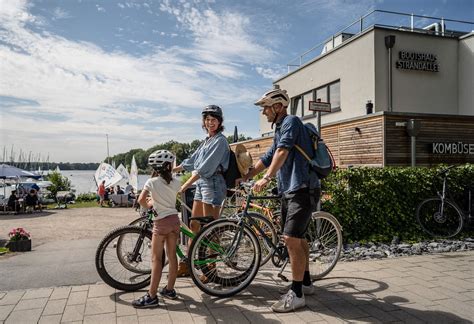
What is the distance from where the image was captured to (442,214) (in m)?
6.85

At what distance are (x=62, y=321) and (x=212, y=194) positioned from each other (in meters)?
1.86

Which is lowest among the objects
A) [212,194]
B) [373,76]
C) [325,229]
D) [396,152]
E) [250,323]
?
[250,323]

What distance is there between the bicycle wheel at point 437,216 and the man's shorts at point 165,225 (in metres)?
4.98

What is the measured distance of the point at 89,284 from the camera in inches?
167

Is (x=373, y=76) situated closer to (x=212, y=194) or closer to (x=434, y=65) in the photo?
(x=434, y=65)

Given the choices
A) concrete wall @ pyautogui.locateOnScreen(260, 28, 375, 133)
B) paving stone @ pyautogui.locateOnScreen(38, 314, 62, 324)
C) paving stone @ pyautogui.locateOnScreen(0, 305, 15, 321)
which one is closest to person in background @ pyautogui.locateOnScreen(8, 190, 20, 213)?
concrete wall @ pyautogui.locateOnScreen(260, 28, 375, 133)

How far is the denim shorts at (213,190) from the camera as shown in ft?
13.6

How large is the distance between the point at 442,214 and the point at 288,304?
475 centimetres

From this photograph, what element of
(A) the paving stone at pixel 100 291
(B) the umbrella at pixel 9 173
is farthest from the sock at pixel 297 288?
(B) the umbrella at pixel 9 173

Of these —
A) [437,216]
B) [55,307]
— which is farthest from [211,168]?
[437,216]

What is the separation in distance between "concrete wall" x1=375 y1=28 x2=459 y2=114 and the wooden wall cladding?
432 centimetres

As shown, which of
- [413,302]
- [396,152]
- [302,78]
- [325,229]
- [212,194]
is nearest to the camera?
[413,302]

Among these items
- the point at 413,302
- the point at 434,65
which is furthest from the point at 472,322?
the point at 434,65

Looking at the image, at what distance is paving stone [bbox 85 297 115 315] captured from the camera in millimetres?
3445
